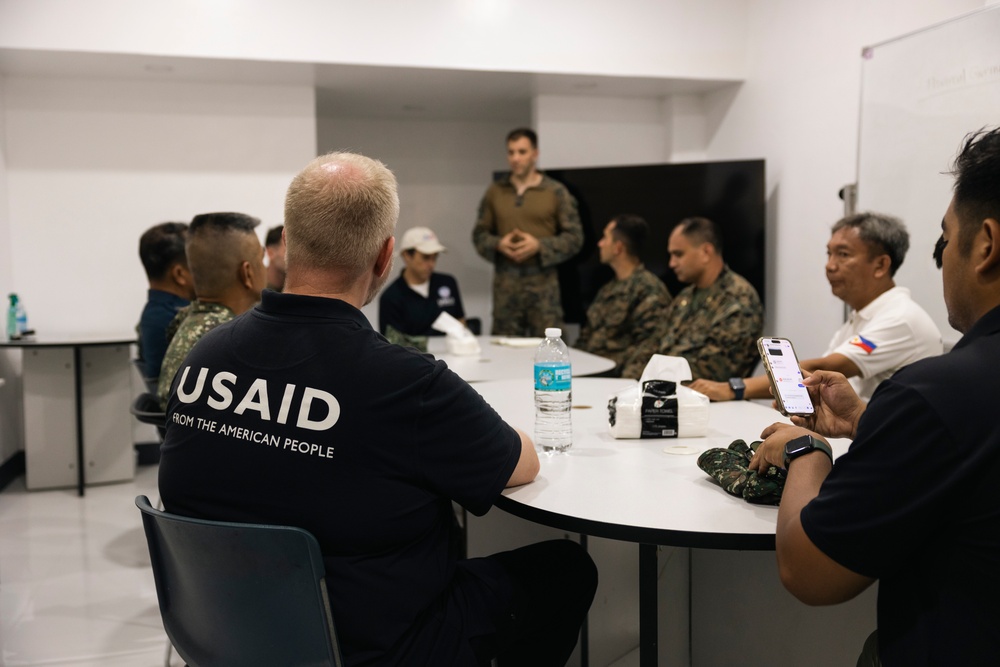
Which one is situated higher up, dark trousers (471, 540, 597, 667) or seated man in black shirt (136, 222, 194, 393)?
seated man in black shirt (136, 222, 194, 393)

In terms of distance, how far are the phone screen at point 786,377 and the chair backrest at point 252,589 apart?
97 centimetres

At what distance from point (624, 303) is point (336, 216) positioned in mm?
3286

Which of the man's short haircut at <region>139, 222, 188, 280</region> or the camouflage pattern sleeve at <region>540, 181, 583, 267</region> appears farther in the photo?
the camouflage pattern sleeve at <region>540, 181, 583, 267</region>

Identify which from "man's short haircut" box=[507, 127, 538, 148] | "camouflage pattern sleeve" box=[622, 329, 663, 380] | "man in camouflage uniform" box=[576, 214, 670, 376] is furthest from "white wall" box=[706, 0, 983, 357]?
"man's short haircut" box=[507, 127, 538, 148]

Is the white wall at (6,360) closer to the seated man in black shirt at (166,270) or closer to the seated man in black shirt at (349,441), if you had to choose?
the seated man in black shirt at (166,270)

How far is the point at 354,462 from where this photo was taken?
1325 mm

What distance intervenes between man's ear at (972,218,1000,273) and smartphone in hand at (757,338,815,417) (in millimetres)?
590

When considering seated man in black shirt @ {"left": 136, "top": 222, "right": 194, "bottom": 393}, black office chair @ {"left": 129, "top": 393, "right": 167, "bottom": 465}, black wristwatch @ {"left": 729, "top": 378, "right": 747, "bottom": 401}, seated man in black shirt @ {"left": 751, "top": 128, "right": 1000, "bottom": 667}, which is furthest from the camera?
seated man in black shirt @ {"left": 136, "top": 222, "right": 194, "bottom": 393}

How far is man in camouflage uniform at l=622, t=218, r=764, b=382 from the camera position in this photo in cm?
338

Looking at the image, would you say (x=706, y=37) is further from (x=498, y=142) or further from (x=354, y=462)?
(x=354, y=462)

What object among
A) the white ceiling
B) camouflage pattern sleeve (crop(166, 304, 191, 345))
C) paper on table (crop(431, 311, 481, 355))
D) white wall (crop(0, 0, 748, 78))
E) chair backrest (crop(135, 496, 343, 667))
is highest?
white wall (crop(0, 0, 748, 78))

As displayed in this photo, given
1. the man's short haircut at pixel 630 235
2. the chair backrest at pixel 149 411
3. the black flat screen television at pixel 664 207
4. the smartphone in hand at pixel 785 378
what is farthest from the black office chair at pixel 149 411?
the black flat screen television at pixel 664 207

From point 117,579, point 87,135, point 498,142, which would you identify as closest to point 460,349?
point 117,579

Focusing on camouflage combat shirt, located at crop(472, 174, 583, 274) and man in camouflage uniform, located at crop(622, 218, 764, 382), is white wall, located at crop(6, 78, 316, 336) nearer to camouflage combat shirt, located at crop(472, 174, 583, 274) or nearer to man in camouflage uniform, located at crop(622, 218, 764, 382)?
camouflage combat shirt, located at crop(472, 174, 583, 274)
